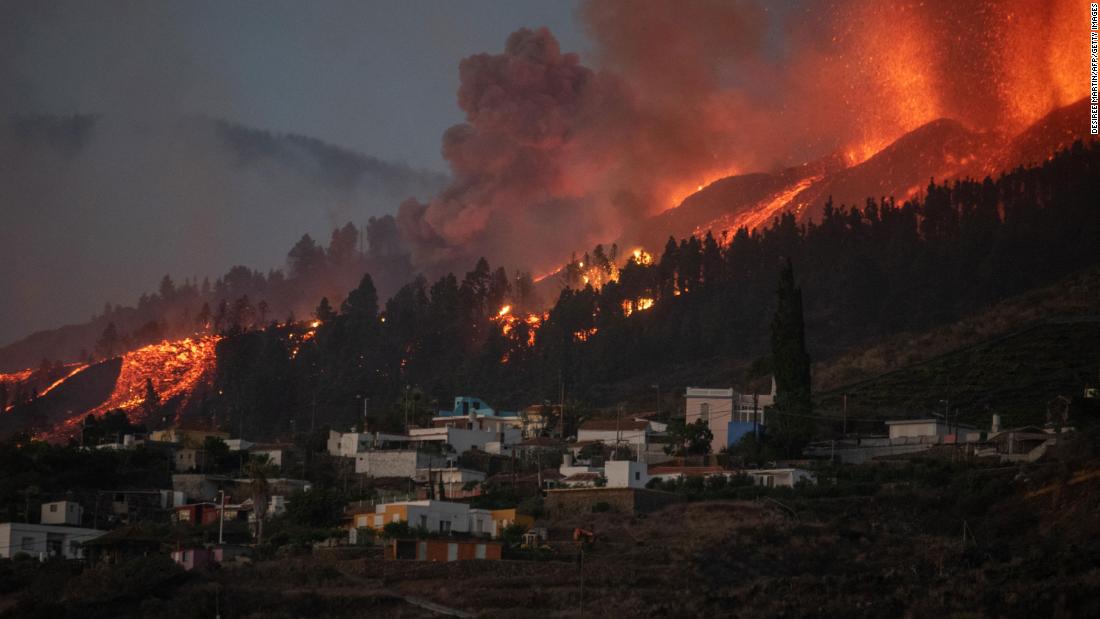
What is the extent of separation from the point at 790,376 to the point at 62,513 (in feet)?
125

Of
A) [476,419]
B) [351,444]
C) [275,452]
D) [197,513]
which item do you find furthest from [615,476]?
[476,419]

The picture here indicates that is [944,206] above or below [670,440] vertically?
above

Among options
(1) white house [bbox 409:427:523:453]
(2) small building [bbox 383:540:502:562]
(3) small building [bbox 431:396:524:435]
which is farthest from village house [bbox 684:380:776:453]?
(2) small building [bbox 383:540:502:562]

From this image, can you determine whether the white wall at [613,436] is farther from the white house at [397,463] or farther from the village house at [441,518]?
the village house at [441,518]

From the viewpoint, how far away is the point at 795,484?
70.4m

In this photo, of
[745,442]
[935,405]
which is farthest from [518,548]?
[935,405]

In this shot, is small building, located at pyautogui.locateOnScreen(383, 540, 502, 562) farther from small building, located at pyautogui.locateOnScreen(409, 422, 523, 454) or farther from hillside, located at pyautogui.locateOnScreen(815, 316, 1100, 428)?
hillside, located at pyautogui.locateOnScreen(815, 316, 1100, 428)

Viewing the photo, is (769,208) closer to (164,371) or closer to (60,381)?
(164,371)

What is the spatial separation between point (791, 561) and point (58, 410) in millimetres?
134789

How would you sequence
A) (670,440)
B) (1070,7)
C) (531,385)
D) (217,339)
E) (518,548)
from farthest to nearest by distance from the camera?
(217,339), (1070,7), (531,385), (670,440), (518,548)

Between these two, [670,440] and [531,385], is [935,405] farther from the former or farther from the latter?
[531,385]

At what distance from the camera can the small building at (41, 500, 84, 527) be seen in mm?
73562

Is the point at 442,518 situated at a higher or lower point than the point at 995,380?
lower

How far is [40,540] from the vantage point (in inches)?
2758
